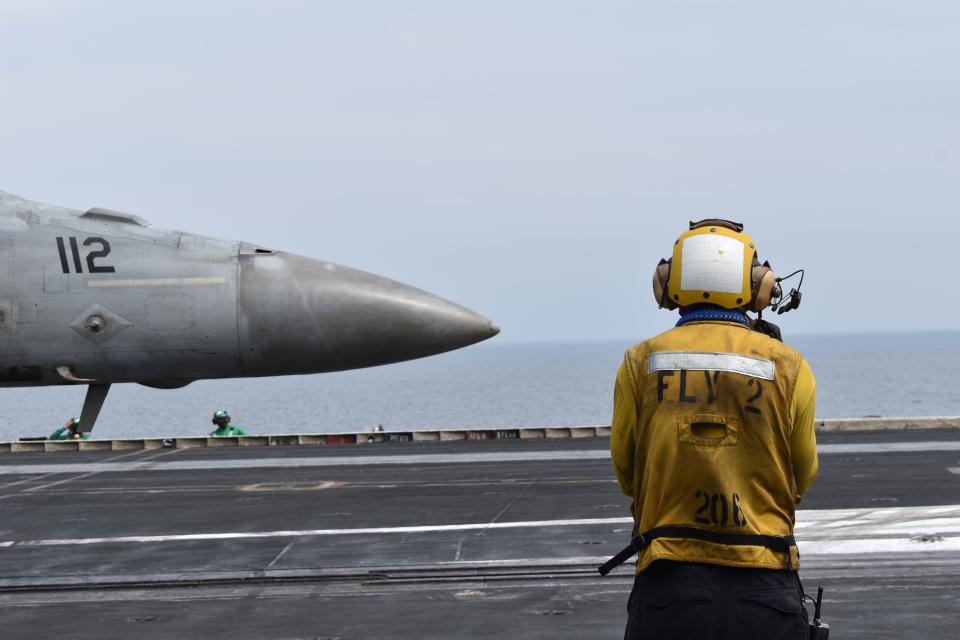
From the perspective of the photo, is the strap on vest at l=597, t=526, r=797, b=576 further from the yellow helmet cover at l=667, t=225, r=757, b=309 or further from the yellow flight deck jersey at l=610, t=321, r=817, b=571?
the yellow helmet cover at l=667, t=225, r=757, b=309

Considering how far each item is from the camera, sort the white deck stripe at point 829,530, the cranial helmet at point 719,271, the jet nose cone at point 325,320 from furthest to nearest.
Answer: the white deck stripe at point 829,530 < the jet nose cone at point 325,320 < the cranial helmet at point 719,271

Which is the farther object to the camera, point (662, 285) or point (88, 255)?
point (88, 255)

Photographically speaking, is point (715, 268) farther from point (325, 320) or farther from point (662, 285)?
point (325, 320)

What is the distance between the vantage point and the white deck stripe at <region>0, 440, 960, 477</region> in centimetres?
2514

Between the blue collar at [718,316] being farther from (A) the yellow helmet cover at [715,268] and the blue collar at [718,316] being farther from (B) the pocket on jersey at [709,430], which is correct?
(B) the pocket on jersey at [709,430]

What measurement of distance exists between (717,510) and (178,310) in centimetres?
368

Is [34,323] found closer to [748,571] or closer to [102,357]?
[102,357]

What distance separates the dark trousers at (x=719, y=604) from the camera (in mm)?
5488

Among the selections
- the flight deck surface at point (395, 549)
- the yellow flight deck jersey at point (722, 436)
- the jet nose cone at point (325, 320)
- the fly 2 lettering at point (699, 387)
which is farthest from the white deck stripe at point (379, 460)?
the fly 2 lettering at point (699, 387)

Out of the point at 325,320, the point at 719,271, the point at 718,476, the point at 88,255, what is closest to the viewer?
the point at 718,476

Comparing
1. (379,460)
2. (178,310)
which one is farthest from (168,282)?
(379,460)

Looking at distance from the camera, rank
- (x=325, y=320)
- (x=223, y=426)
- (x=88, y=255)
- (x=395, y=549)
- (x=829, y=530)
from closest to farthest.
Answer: (x=325, y=320)
(x=88, y=255)
(x=395, y=549)
(x=829, y=530)
(x=223, y=426)

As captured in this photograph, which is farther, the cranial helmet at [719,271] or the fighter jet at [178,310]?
the fighter jet at [178,310]

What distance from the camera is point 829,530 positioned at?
51.2 ft
